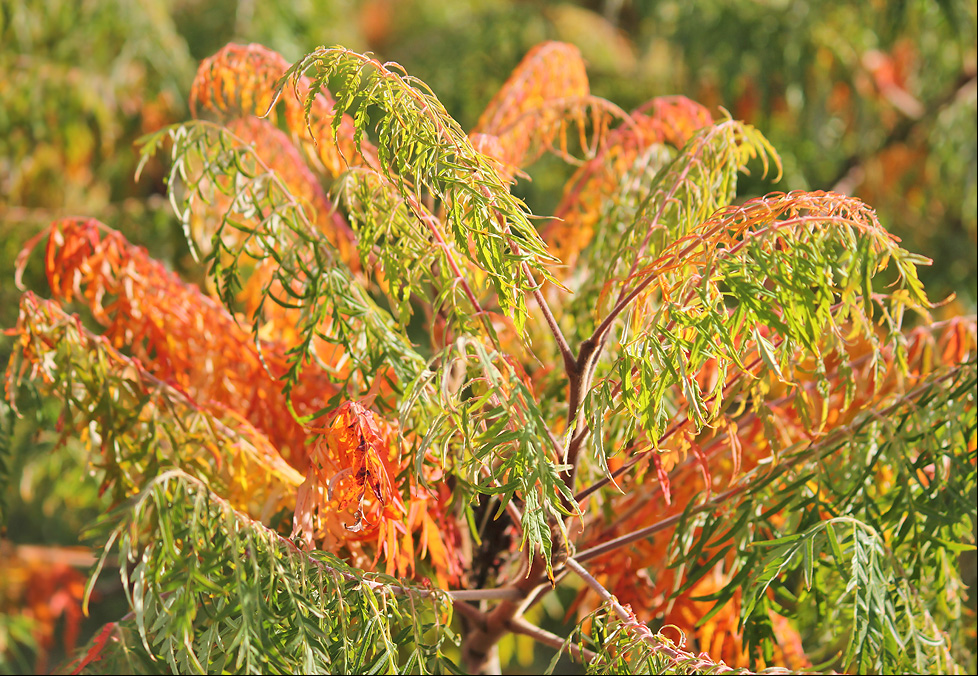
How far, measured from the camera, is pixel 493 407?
593 mm

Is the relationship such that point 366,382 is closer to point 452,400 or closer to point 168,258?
point 452,400

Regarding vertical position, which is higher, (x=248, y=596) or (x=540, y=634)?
(x=248, y=596)

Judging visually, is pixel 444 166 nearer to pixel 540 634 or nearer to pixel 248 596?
pixel 248 596

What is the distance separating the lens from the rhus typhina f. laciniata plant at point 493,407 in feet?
1.73

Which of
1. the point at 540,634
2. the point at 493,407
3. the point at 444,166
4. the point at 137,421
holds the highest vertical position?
the point at 444,166

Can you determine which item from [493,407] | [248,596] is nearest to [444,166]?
[493,407]

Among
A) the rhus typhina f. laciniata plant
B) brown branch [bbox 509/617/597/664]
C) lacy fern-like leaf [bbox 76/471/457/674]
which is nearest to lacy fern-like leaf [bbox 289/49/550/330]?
the rhus typhina f. laciniata plant

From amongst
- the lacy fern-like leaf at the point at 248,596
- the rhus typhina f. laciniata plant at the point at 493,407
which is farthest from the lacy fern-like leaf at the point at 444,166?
the lacy fern-like leaf at the point at 248,596

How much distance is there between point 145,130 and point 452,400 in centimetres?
198

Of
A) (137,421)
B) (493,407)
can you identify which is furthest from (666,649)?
(137,421)

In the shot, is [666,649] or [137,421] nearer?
[666,649]

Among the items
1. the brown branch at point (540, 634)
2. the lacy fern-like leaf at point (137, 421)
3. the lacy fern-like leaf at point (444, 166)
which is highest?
the lacy fern-like leaf at point (444, 166)

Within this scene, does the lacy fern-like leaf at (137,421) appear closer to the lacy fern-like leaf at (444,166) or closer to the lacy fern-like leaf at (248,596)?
the lacy fern-like leaf at (248,596)

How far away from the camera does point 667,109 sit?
968 millimetres
